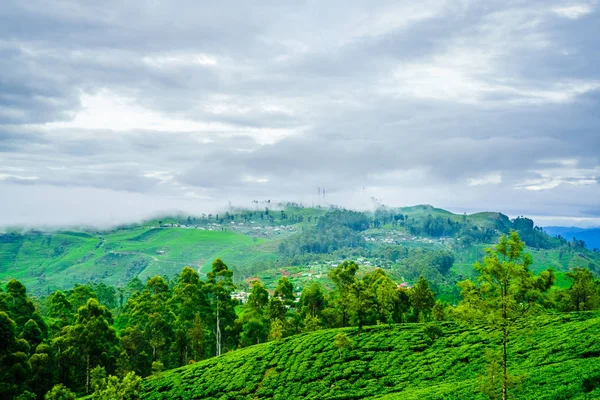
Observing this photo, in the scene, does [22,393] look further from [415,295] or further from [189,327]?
[415,295]

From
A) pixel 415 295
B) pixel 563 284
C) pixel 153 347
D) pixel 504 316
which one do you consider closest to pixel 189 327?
pixel 153 347

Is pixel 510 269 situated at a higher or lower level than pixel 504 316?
higher

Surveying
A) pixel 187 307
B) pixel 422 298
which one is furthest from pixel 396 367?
pixel 187 307

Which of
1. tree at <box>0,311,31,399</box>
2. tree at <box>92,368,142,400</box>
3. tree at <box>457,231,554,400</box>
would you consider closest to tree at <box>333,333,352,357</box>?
tree at <box>92,368,142,400</box>

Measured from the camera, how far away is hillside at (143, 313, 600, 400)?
33.2 metres

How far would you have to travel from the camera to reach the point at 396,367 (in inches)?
1821

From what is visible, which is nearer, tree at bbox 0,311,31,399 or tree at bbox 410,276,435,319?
tree at bbox 0,311,31,399

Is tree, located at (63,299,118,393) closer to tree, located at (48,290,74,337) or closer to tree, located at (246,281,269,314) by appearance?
tree, located at (48,290,74,337)

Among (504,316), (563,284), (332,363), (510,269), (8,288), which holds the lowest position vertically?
(563,284)

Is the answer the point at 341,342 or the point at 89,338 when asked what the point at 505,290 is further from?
the point at 89,338

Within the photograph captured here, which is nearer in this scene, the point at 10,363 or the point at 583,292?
the point at 10,363

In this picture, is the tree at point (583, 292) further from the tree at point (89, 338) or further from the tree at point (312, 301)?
the tree at point (89, 338)

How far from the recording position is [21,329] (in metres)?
60.0

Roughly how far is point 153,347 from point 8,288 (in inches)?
967
